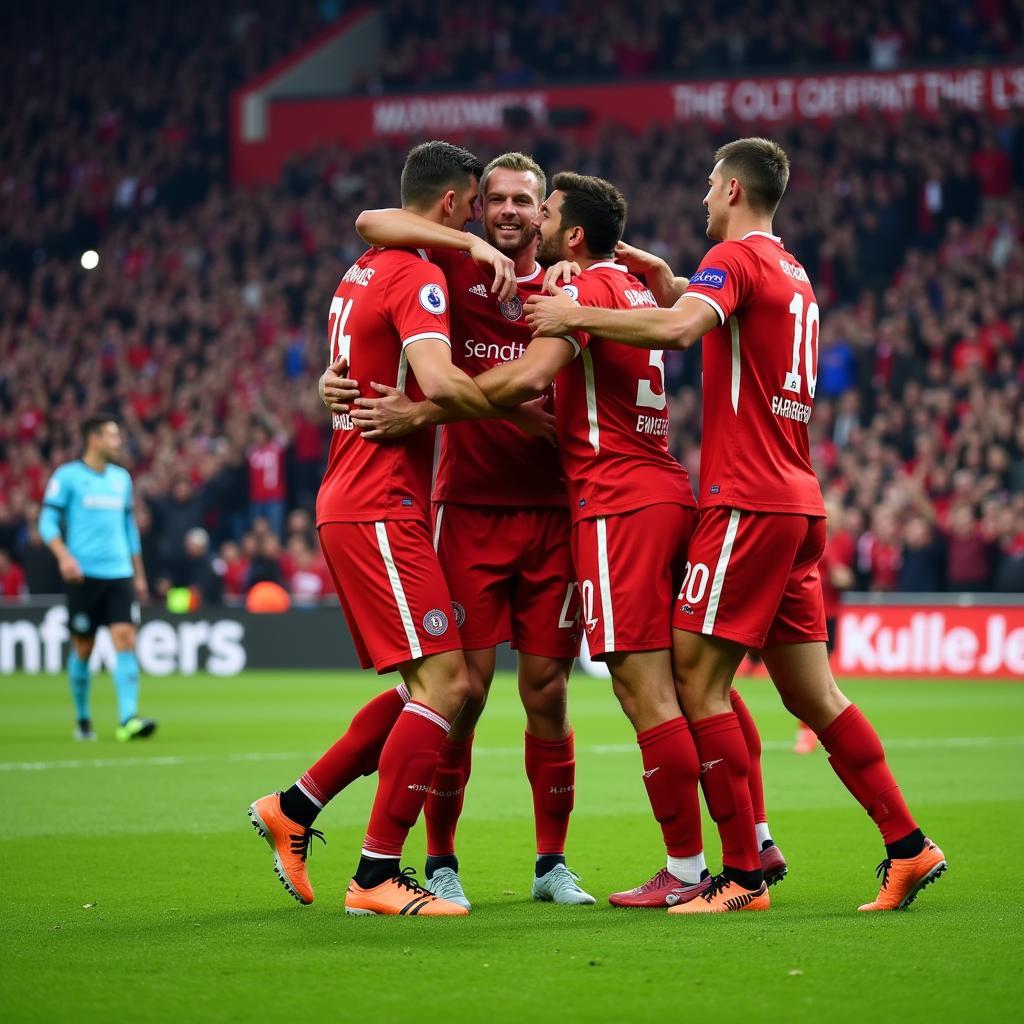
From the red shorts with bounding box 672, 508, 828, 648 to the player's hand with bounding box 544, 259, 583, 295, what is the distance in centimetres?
99

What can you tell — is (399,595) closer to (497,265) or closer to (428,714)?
(428,714)

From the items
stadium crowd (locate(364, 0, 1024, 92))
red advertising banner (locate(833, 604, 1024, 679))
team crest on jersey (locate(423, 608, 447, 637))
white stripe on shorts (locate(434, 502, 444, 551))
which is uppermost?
stadium crowd (locate(364, 0, 1024, 92))

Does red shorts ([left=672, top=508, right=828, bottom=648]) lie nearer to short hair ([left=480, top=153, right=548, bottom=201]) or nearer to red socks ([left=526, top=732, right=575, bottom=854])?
red socks ([left=526, top=732, right=575, bottom=854])

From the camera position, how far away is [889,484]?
21422 mm

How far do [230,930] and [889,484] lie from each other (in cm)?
1666

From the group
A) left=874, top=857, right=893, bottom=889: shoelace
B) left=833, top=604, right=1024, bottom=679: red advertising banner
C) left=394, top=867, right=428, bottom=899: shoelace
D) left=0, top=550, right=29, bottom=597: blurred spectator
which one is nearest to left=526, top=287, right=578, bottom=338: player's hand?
left=394, top=867, right=428, bottom=899: shoelace

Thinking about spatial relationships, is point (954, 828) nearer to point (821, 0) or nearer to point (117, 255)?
point (821, 0)

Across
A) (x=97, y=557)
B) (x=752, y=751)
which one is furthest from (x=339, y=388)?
(x=97, y=557)

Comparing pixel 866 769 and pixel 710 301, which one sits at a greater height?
pixel 710 301

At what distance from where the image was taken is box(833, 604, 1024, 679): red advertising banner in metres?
18.9

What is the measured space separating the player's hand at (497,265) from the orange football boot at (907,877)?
97.1 inches

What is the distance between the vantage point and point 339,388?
6.31 metres

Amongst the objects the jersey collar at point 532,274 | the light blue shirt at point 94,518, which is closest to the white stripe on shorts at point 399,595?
the jersey collar at point 532,274

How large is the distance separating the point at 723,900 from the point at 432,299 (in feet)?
7.72
